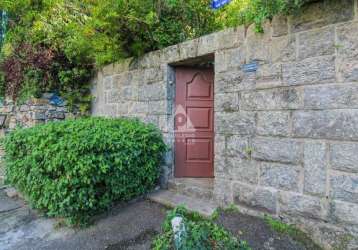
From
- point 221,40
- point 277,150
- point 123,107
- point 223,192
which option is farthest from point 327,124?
point 123,107

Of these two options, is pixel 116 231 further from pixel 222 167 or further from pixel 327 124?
pixel 327 124

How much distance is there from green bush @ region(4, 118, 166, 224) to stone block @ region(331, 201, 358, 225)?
195 centimetres

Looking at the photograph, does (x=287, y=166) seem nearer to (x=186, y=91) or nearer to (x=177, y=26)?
(x=186, y=91)

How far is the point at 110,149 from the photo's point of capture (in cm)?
286

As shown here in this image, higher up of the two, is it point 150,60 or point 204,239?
point 150,60

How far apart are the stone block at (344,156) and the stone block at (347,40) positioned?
67cm

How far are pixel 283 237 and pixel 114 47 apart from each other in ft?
10.3

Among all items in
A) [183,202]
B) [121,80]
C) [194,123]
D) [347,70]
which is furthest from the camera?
[121,80]

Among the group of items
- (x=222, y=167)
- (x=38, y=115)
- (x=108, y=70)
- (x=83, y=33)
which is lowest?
(x=222, y=167)

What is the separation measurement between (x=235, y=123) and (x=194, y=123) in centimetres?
88

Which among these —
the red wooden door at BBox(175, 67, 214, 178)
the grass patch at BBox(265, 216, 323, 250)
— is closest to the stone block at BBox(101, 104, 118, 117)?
the red wooden door at BBox(175, 67, 214, 178)

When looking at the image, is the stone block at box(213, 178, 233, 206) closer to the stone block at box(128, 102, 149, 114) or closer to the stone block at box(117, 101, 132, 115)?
the stone block at box(128, 102, 149, 114)

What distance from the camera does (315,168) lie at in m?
2.10

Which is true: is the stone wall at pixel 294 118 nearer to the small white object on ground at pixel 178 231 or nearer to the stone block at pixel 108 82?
the small white object on ground at pixel 178 231
